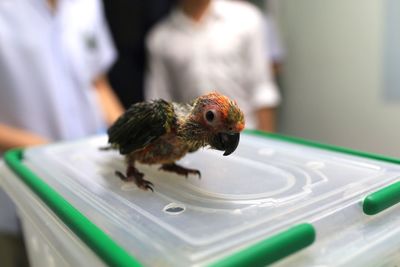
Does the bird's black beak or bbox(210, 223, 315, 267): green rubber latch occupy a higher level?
the bird's black beak

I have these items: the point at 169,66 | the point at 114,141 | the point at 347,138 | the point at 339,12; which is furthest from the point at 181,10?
the point at 114,141

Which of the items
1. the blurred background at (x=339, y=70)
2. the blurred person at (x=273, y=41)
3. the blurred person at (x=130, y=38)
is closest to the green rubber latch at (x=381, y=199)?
the blurred background at (x=339, y=70)

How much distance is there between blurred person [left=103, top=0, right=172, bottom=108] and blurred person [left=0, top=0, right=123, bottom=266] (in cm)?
15

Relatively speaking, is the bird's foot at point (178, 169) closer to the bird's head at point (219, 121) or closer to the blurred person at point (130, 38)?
the bird's head at point (219, 121)

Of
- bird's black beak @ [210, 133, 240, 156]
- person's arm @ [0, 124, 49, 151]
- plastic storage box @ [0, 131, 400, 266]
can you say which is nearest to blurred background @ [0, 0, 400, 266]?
person's arm @ [0, 124, 49, 151]

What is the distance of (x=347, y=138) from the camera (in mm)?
683

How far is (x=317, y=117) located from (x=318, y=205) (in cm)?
53

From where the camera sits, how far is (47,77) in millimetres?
733

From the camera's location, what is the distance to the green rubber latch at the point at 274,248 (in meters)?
0.20

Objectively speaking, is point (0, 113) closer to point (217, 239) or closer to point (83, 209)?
point (83, 209)

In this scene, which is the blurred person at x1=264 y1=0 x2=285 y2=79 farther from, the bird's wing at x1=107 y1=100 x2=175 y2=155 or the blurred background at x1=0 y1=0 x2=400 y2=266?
the bird's wing at x1=107 y1=100 x2=175 y2=155

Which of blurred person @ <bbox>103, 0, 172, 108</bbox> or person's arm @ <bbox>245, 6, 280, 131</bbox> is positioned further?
blurred person @ <bbox>103, 0, 172, 108</bbox>

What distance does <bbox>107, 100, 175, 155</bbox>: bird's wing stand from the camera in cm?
32

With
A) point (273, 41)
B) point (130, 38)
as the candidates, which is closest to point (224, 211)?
point (273, 41)
